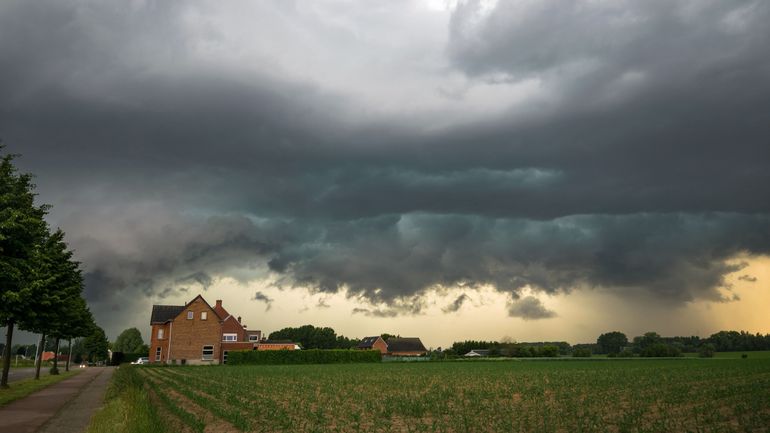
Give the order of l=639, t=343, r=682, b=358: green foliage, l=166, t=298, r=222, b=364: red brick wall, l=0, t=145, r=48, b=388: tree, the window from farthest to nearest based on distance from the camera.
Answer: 1. l=639, t=343, r=682, b=358: green foliage
2. the window
3. l=166, t=298, r=222, b=364: red brick wall
4. l=0, t=145, r=48, b=388: tree

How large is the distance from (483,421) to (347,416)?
522 centimetres

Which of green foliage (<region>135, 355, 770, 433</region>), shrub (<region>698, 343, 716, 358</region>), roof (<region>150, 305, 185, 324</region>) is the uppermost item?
roof (<region>150, 305, 185, 324</region>)

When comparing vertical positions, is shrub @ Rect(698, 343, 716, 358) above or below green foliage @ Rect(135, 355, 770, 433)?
above

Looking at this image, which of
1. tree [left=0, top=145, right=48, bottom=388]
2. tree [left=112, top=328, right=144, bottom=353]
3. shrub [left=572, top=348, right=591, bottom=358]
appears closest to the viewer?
tree [left=0, top=145, right=48, bottom=388]

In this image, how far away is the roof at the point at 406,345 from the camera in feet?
534

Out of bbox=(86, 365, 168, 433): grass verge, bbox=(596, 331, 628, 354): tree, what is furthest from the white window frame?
bbox=(596, 331, 628, 354): tree

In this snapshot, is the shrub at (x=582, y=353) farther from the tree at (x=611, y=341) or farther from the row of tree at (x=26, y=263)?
the row of tree at (x=26, y=263)

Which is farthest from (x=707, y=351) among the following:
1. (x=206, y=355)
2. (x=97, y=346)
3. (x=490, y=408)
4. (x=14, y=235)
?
(x=97, y=346)

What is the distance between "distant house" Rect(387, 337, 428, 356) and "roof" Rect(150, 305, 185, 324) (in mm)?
76533

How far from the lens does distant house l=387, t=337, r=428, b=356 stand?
161m

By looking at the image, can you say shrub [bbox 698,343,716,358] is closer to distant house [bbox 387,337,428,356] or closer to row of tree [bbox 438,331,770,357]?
row of tree [bbox 438,331,770,357]

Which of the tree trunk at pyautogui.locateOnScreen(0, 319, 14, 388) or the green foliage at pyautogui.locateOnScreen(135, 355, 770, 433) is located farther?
the tree trunk at pyautogui.locateOnScreen(0, 319, 14, 388)

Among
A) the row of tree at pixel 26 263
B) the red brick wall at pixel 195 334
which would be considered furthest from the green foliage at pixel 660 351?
the row of tree at pixel 26 263

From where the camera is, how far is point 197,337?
287 feet
